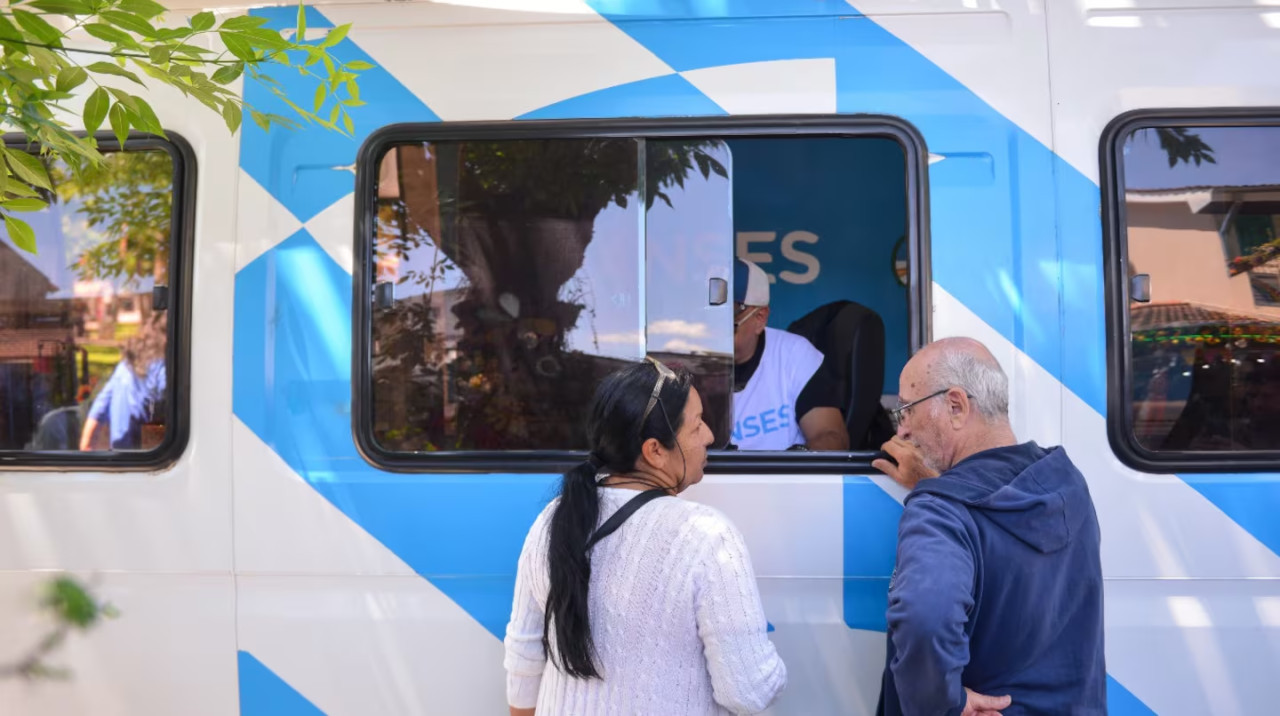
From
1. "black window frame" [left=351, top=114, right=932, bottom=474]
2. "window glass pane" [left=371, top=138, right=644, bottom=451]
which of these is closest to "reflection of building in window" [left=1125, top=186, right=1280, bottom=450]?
"black window frame" [left=351, top=114, right=932, bottom=474]

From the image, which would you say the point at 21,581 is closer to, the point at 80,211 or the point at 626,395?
the point at 80,211

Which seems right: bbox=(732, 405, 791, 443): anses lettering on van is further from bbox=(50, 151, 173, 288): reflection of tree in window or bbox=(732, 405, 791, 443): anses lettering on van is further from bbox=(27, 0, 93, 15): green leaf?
bbox=(27, 0, 93, 15): green leaf

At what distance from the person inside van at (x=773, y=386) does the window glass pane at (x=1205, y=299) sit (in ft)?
2.68

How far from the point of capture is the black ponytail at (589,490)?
5.63 feet

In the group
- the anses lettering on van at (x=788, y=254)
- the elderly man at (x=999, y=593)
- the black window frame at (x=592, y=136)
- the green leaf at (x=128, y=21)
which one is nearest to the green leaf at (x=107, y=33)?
the green leaf at (x=128, y=21)

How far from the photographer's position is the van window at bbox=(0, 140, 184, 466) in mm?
2590

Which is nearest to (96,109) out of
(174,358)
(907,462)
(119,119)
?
(119,119)

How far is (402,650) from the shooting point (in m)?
2.46

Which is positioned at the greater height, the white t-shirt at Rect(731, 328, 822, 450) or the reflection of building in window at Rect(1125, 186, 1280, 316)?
the reflection of building in window at Rect(1125, 186, 1280, 316)

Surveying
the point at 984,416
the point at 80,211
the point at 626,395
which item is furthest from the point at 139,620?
the point at 984,416

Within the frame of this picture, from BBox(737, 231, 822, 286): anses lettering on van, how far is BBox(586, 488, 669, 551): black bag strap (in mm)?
2513

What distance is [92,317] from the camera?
2633mm

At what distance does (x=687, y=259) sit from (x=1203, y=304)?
1.30m

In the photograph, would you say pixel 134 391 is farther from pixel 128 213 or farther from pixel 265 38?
pixel 265 38
